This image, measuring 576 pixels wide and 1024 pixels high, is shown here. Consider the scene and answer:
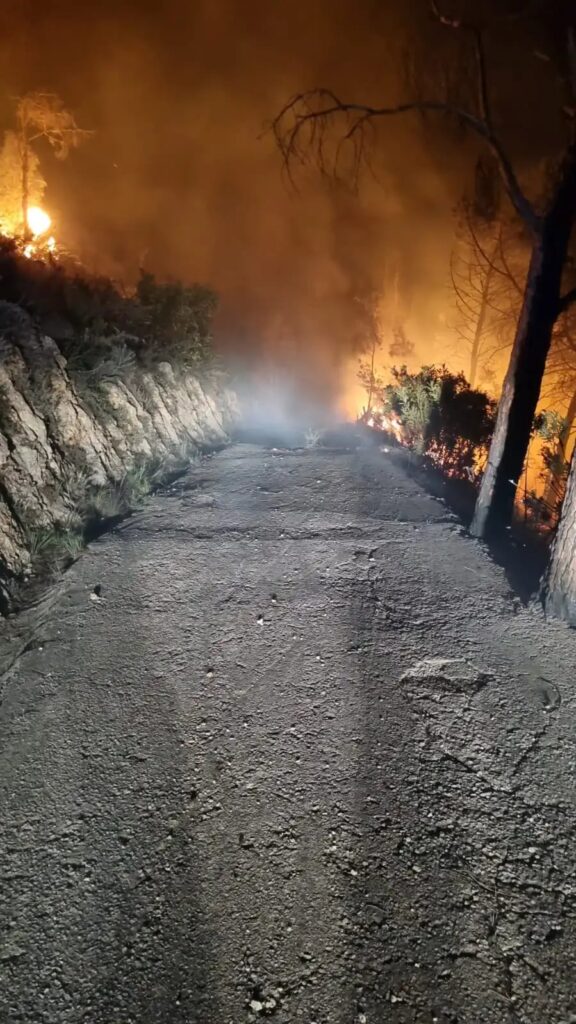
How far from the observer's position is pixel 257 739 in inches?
107

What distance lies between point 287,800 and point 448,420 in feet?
22.3

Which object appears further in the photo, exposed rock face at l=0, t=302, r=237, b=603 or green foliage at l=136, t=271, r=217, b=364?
green foliage at l=136, t=271, r=217, b=364

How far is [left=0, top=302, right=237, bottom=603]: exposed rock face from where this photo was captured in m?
4.34

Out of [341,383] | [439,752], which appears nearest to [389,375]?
[341,383]

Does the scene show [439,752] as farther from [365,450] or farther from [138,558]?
[365,450]

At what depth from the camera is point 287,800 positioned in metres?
2.37

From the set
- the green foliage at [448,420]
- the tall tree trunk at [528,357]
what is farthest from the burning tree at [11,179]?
the tall tree trunk at [528,357]

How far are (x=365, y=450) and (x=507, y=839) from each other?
6.68 m

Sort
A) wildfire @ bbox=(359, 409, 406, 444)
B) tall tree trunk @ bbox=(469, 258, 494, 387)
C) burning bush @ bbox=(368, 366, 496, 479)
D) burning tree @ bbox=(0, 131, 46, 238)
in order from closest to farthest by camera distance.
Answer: burning bush @ bbox=(368, 366, 496, 479) → wildfire @ bbox=(359, 409, 406, 444) → tall tree trunk @ bbox=(469, 258, 494, 387) → burning tree @ bbox=(0, 131, 46, 238)

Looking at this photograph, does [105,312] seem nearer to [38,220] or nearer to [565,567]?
[565,567]

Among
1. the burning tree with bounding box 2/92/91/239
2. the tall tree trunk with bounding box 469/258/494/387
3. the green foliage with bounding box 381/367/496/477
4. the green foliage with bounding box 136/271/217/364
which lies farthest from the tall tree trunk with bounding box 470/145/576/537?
the burning tree with bounding box 2/92/91/239

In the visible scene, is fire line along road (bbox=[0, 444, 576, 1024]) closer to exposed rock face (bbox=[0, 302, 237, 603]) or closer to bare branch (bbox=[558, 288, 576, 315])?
exposed rock face (bbox=[0, 302, 237, 603])

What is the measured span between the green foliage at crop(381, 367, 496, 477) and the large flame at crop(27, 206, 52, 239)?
66.0ft

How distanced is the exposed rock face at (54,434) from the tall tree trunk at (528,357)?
4271mm
